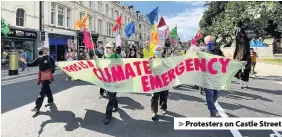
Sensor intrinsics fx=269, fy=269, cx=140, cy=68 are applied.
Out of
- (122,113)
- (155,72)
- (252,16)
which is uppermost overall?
(252,16)

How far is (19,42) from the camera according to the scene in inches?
910

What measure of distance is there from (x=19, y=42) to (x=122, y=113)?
19.7 meters

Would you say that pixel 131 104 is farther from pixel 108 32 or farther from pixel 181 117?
pixel 108 32

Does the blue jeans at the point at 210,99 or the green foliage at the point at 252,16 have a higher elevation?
the green foliage at the point at 252,16

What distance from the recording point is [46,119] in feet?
19.4

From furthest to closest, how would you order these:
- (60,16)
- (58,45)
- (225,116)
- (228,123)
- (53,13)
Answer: (60,16)
(58,45)
(53,13)
(225,116)
(228,123)

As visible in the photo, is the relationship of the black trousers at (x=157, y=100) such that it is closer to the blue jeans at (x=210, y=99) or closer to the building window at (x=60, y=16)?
the blue jeans at (x=210, y=99)

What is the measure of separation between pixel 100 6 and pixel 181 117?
122 ft

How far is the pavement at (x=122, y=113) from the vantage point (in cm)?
499

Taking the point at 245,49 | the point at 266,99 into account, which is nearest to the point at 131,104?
the point at 266,99

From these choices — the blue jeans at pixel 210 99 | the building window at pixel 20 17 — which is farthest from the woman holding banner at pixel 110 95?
the building window at pixel 20 17

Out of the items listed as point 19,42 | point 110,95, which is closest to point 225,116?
point 110,95

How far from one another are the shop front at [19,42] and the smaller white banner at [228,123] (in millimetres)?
19081

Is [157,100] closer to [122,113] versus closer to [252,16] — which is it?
[122,113]
